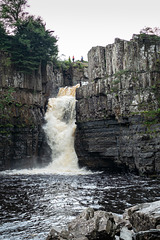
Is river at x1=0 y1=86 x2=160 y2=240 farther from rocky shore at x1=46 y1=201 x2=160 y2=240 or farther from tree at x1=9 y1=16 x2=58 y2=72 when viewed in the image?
tree at x1=9 y1=16 x2=58 y2=72

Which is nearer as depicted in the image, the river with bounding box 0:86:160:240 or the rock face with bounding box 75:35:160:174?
the river with bounding box 0:86:160:240

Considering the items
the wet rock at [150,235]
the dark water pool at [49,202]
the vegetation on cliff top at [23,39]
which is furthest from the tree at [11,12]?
the wet rock at [150,235]

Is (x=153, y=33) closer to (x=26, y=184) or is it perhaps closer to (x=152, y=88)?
(x=152, y=88)

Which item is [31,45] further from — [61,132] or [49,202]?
[49,202]

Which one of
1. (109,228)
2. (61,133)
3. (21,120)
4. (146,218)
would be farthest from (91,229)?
(61,133)

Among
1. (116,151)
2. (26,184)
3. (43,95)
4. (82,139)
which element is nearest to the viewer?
(26,184)

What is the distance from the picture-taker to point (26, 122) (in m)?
33.6

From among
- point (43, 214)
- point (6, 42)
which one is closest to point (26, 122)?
point (6, 42)

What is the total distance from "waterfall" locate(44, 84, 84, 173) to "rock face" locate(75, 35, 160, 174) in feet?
4.95

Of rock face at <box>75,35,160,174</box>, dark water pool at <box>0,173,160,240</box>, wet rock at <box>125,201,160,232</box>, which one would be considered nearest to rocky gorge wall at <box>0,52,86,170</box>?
rock face at <box>75,35,160,174</box>

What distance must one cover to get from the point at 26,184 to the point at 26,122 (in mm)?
14431

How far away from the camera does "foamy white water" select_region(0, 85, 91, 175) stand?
33.0 metres

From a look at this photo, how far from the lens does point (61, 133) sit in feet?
115

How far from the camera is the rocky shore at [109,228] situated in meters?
7.50
